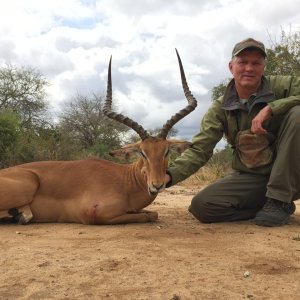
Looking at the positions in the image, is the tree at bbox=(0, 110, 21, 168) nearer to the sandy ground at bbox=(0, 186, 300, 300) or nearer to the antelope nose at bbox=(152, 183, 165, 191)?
the sandy ground at bbox=(0, 186, 300, 300)

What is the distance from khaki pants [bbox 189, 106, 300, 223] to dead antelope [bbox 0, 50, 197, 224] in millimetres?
656

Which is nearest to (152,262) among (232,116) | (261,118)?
(261,118)

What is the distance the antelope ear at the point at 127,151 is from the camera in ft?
20.0

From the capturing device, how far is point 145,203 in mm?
6230

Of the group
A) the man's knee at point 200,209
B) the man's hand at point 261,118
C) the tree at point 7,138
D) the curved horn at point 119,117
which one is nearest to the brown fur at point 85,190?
the curved horn at point 119,117

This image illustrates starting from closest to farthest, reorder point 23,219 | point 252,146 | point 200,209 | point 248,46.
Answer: point 248,46
point 252,146
point 200,209
point 23,219

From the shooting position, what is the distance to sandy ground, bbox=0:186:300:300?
10.4 ft

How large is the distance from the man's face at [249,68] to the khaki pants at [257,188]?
0.55m

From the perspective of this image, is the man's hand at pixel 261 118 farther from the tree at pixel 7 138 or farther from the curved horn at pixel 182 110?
the tree at pixel 7 138

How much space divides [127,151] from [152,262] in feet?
8.39

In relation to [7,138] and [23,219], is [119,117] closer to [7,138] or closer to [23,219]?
[23,219]

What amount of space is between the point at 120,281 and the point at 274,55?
17618mm

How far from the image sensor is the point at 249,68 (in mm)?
5684

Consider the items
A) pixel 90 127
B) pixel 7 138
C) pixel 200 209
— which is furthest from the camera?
pixel 90 127
